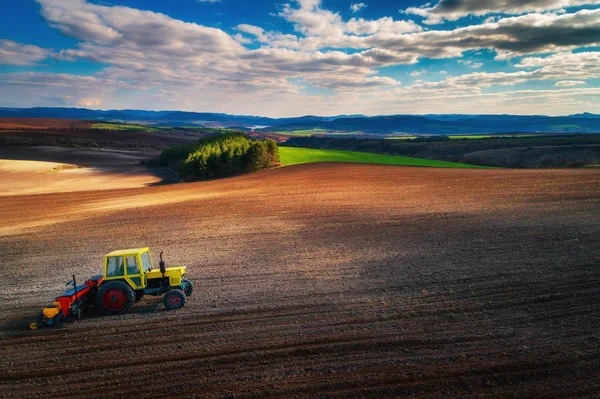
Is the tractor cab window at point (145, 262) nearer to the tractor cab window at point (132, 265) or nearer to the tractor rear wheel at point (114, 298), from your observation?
the tractor cab window at point (132, 265)

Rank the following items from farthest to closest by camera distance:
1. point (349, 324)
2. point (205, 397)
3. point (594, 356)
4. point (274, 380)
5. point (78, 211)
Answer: point (78, 211), point (349, 324), point (594, 356), point (274, 380), point (205, 397)

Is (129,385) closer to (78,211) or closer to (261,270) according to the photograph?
(261,270)

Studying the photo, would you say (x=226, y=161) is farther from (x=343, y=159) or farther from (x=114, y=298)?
(x=114, y=298)

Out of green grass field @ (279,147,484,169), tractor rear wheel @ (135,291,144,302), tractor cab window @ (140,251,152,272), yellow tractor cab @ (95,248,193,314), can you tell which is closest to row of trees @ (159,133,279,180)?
green grass field @ (279,147,484,169)

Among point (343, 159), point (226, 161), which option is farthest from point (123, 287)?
point (343, 159)

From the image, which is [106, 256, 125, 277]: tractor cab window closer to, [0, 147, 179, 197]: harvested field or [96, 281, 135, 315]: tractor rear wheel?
[96, 281, 135, 315]: tractor rear wheel

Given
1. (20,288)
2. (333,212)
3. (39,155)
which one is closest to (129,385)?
(20,288)
